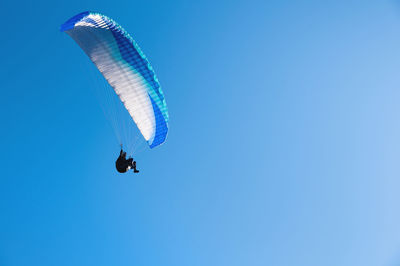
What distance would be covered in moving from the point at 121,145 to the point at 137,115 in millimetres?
1593

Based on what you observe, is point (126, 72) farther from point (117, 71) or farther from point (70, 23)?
point (70, 23)

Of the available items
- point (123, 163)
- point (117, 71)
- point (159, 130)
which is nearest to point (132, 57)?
point (117, 71)

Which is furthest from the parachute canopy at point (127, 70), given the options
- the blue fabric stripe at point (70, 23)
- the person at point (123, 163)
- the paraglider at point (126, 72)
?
the person at point (123, 163)

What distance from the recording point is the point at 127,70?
14508 mm

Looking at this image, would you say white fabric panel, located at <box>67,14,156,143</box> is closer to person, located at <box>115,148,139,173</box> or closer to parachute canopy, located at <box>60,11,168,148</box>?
parachute canopy, located at <box>60,11,168,148</box>

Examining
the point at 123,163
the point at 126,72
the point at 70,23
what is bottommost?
the point at 123,163

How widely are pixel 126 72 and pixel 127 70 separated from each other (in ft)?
0.35

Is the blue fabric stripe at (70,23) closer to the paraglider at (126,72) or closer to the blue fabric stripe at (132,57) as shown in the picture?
the paraglider at (126,72)

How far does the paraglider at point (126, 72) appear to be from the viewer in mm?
13492

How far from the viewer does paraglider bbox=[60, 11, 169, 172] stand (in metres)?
13.5

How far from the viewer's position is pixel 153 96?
599 inches

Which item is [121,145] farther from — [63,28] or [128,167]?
[63,28]

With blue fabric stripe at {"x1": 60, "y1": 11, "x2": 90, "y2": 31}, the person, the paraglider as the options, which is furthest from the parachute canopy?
the person

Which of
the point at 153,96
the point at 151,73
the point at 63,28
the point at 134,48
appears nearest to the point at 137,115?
the point at 153,96
